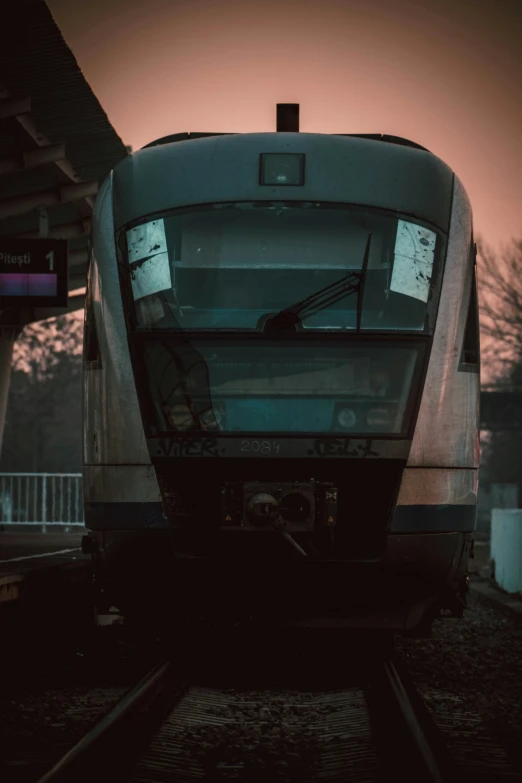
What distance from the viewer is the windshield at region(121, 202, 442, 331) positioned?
7.33 meters

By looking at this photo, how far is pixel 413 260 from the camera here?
24.7 feet

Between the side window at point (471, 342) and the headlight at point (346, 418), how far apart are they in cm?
79

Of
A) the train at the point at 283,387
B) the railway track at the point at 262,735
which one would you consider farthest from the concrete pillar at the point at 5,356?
the railway track at the point at 262,735

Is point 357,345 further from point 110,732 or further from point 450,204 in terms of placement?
point 110,732

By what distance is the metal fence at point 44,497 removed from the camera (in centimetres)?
2095

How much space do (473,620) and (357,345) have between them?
622 cm

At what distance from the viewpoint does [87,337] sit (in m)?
7.77

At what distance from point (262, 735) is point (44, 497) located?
596 inches

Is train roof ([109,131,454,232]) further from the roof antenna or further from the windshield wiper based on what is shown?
the roof antenna

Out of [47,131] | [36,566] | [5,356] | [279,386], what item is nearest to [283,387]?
[279,386]

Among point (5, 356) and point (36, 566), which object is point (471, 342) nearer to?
point (36, 566)

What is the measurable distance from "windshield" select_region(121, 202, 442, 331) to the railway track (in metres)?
2.11

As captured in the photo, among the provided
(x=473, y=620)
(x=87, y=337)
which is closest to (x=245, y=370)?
(x=87, y=337)

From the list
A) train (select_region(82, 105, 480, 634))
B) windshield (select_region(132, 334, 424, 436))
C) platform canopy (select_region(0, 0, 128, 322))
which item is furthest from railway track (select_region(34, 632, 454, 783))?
platform canopy (select_region(0, 0, 128, 322))
